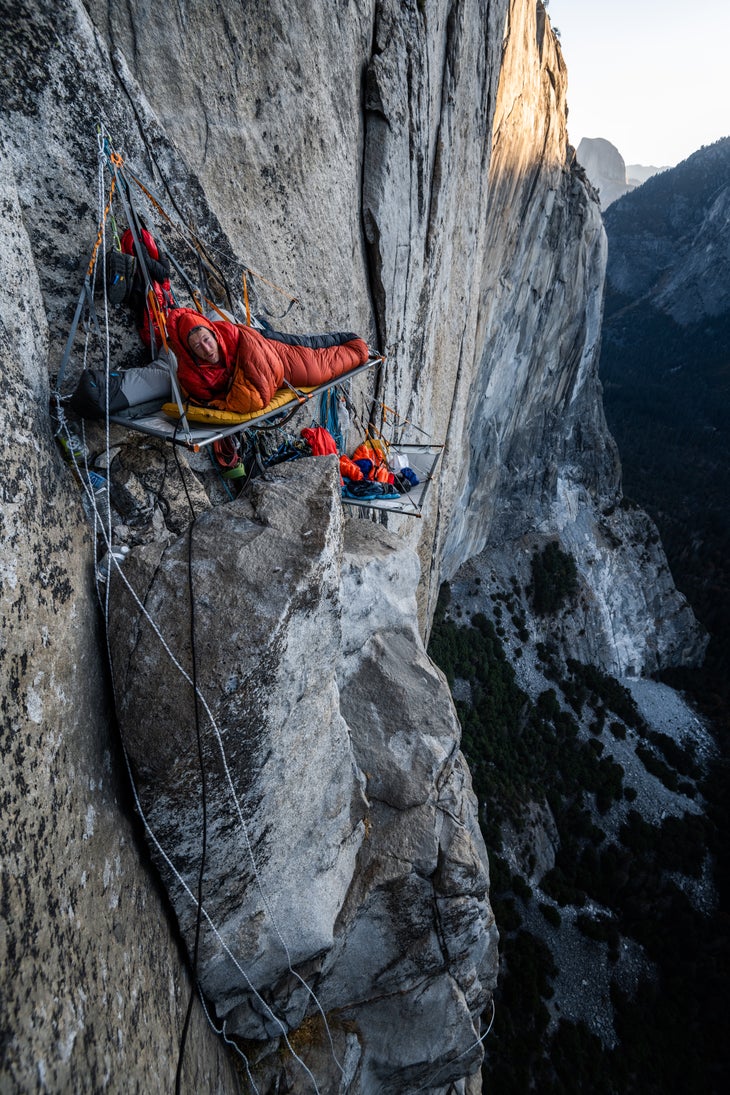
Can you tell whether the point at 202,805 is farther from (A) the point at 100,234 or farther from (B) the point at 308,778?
(A) the point at 100,234

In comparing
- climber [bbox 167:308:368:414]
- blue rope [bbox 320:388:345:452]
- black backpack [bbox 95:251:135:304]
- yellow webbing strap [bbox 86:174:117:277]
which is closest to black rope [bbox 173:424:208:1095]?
climber [bbox 167:308:368:414]

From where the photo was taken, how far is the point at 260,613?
328 cm

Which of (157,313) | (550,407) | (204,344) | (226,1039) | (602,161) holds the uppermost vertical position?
(602,161)

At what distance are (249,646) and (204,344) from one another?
2.41 meters

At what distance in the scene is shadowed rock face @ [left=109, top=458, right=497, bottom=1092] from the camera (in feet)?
10.6

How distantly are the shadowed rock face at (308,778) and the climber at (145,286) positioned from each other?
1.56m

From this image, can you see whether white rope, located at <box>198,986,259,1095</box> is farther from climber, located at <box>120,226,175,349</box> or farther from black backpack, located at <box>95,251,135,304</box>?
black backpack, located at <box>95,251,135,304</box>

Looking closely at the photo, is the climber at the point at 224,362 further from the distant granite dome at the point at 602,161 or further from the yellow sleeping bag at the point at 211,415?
the distant granite dome at the point at 602,161

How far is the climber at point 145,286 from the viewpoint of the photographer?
153 inches

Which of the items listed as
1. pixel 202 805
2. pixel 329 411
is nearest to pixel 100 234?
pixel 329 411

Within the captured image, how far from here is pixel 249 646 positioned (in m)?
3.23

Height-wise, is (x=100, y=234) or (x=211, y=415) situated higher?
(x=100, y=234)

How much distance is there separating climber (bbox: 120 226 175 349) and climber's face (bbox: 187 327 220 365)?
424 mm

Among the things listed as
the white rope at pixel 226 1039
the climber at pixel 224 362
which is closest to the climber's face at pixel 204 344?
the climber at pixel 224 362
